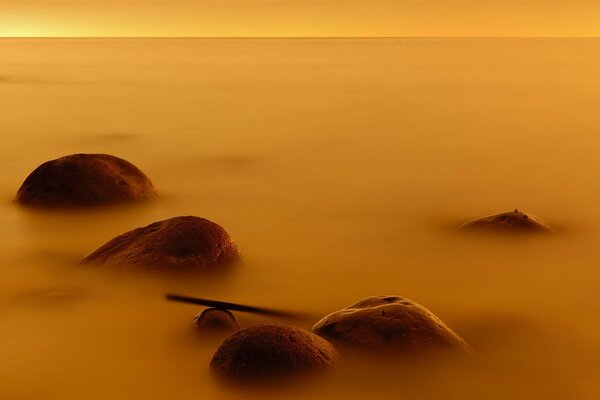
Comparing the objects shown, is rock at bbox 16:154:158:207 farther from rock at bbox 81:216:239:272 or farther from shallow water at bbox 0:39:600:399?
rock at bbox 81:216:239:272

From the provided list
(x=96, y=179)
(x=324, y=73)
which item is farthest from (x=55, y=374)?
(x=324, y=73)

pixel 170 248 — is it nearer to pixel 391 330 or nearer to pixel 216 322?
pixel 216 322

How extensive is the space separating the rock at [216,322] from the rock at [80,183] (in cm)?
113

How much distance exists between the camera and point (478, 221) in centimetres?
271

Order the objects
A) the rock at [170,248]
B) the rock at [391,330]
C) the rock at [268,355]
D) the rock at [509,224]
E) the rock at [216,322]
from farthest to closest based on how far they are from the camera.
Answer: the rock at [509,224] < the rock at [170,248] < the rock at [216,322] < the rock at [391,330] < the rock at [268,355]

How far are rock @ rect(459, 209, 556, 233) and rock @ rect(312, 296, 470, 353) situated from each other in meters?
0.88

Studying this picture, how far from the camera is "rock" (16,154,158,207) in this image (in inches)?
114

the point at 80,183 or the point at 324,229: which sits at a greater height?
the point at 80,183

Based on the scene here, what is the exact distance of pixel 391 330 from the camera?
173cm

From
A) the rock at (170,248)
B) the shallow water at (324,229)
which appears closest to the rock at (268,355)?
the shallow water at (324,229)

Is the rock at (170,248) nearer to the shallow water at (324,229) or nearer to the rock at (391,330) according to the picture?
the shallow water at (324,229)

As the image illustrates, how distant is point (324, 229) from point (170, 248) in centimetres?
Result: 64

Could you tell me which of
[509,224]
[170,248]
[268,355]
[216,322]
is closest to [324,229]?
[509,224]

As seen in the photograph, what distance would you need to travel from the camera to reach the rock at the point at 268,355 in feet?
5.22
